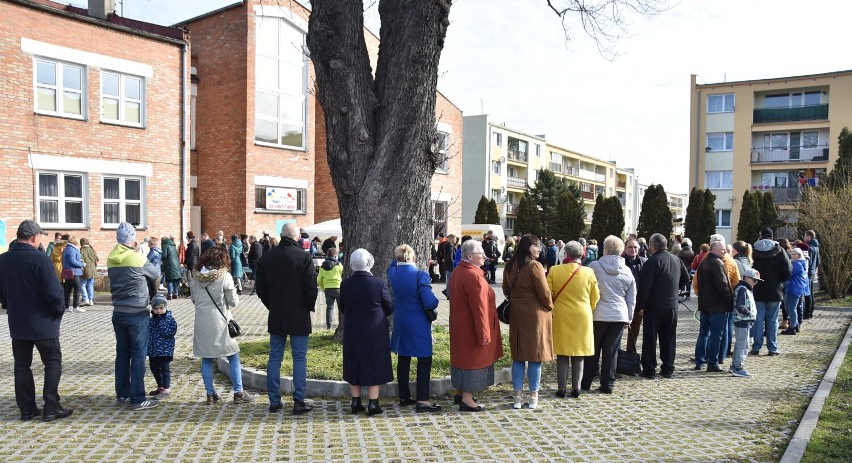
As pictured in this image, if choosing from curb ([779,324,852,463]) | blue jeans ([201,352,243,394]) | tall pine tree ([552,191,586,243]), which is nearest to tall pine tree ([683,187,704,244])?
tall pine tree ([552,191,586,243])

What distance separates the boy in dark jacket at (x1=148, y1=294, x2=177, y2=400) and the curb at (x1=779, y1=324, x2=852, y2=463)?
6115 millimetres

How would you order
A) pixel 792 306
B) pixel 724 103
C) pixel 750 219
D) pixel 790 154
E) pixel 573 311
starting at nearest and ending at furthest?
pixel 573 311
pixel 792 306
pixel 750 219
pixel 790 154
pixel 724 103

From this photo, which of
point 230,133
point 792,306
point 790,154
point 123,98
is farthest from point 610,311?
point 790,154

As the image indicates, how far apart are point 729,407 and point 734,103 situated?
39.0 metres

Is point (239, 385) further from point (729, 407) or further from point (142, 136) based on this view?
point (142, 136)

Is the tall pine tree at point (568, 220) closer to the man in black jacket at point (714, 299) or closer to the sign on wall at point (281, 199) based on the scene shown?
the sign on wall at point (281, 199)

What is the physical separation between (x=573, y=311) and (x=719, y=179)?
3944cm

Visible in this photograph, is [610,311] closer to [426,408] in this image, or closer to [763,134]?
[426,408]

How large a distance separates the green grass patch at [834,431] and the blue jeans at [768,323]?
81.4 inches

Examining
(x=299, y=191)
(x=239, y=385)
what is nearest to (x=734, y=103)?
(x=299, y=191)

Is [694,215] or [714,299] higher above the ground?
[694,215]

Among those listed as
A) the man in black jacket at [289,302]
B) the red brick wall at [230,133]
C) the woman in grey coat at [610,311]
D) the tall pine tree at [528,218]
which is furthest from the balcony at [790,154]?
the man in black jacket at [289,302]

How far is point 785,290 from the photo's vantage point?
1202 cm

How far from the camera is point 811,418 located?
6.25 m
